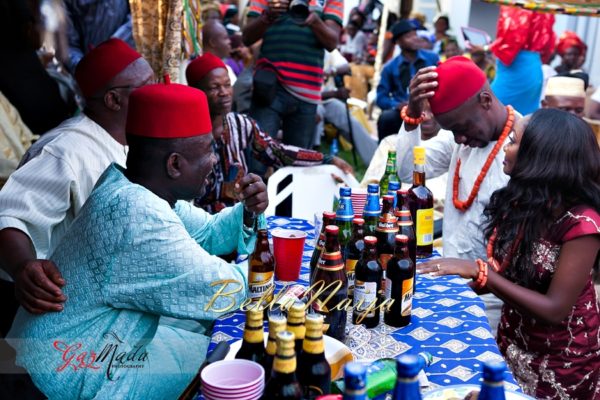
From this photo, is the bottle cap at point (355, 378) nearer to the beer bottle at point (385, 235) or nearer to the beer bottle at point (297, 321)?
the beer bottle at point (297, 321)

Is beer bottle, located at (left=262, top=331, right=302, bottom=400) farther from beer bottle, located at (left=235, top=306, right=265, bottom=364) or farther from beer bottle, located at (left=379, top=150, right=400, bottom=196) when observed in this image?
beer bottle, located at (left=379, top=150, right=400, bottom=196)

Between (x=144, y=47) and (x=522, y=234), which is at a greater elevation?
(x=144, y=47)

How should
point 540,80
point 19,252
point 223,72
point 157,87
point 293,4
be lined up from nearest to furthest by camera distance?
point 157,87
point 19,252
point 223,72
point 293,4
point 540,80

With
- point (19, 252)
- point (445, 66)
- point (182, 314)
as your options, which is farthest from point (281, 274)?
point (445, 66)

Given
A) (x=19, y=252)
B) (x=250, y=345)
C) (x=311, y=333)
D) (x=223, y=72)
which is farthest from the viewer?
(x=223, y=72)

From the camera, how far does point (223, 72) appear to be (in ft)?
13.4

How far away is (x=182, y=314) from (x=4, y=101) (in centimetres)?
347

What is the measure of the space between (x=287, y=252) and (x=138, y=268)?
739 millimetres

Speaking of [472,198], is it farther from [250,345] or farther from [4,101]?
[4,101]

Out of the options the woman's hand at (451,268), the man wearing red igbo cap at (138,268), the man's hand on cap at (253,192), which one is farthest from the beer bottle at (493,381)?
the man's hand on cap at (253,192)

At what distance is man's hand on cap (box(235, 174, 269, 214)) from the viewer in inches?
101

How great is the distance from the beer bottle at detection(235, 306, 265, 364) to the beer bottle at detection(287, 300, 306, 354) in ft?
0.30

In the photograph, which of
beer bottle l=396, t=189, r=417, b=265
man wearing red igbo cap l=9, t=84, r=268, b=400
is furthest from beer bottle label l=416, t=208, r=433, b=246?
man wearing red igbo cap l=9, t=84, r=268, b=400

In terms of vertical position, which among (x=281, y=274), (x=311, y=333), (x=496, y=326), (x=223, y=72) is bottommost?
(x=496, y=326)
